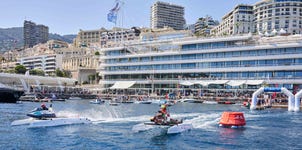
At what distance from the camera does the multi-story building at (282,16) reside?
176750 mm

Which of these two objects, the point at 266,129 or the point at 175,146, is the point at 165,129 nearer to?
the point at 175,146

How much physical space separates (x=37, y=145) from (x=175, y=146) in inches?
439

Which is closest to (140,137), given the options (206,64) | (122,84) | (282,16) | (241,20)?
(206,64)

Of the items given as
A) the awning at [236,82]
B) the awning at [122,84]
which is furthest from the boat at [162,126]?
the awning at [122,84]

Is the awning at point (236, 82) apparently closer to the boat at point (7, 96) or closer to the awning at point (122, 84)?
the awning at point (122, 84)

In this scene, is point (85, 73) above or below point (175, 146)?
above

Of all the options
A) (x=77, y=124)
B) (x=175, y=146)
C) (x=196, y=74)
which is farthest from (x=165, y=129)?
(x=196, y=74)

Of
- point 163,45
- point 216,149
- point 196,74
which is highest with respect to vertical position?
point 163,45

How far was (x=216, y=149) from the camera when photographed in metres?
28.5

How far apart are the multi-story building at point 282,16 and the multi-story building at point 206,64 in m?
75.4

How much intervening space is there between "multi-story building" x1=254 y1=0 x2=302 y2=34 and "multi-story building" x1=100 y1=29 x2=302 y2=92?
75.4 m

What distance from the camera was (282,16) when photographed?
582ft

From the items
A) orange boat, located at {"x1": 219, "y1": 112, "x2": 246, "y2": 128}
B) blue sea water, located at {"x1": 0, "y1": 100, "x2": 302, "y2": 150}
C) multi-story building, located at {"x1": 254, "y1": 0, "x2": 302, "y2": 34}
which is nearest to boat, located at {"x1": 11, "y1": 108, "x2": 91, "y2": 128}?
blue sea water, located at {"x1": 0, "y1": 100, "x2": 302, "y2": 150}

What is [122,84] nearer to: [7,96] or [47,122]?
[7,96]
